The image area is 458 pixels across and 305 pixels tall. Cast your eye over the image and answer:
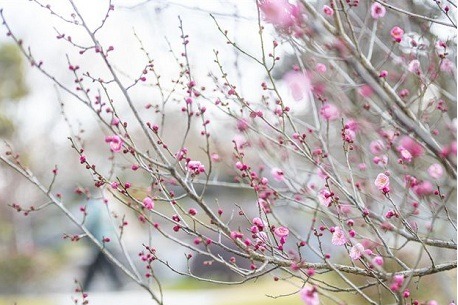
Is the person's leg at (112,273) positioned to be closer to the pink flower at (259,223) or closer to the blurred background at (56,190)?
the blurred background at (56,190)

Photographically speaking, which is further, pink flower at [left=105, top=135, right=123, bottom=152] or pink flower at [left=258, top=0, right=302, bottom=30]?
pink flower at [left=105, top=135, right=123, bottom=152]

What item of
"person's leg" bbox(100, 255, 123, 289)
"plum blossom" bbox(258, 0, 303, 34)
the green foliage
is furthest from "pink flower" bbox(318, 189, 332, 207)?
→ the green foliage

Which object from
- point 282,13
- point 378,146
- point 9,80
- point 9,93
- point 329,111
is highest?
point 9,80

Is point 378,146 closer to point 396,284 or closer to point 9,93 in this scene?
point 396,284

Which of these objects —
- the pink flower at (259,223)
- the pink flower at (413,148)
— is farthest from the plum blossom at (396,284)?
the pink flower at (259,223)

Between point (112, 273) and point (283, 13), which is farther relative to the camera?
point (112, 273)

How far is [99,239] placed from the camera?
33.3ft

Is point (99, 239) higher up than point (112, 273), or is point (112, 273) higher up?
point (112, 273)

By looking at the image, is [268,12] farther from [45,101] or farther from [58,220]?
[58,220]

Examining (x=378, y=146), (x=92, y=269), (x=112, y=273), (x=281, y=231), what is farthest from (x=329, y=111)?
(x=112, y=273)

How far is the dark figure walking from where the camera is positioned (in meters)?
9.72

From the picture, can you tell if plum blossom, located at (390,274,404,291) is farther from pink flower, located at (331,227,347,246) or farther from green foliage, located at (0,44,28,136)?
green foliage, located at (0,44,28,136)

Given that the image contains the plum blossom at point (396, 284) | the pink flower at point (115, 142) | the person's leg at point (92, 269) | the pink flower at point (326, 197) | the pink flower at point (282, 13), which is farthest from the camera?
the person's leg at point (92, 269)

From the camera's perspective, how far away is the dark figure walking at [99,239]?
31.9ft
